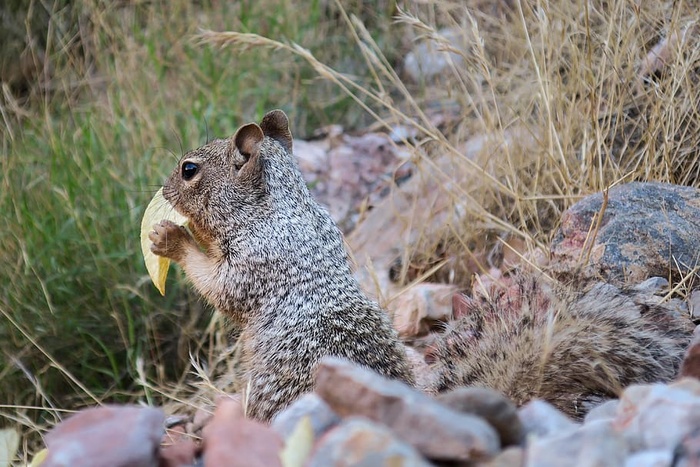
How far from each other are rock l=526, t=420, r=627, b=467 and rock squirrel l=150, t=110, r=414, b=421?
134 cm

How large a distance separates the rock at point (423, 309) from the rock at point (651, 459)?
7.49 feet

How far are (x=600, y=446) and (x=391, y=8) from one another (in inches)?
215

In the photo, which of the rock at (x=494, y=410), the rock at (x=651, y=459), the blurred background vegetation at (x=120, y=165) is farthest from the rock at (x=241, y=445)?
the blurred background vegetation at (x=120, y=165)

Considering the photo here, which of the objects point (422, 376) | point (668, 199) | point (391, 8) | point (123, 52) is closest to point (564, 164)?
point (668, 199)

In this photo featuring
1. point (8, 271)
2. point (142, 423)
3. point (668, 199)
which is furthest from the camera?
point (8, 271)

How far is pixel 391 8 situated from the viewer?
6.60 m

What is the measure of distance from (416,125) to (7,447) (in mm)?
2196

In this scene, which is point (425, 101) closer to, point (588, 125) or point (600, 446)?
point (588, 125)

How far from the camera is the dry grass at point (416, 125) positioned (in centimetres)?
388

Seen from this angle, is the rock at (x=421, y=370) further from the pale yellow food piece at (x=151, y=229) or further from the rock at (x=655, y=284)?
the pale yellow food piece at (x=151, y=229)

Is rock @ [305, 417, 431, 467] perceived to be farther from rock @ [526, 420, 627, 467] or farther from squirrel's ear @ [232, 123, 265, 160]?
squirrel's ear @ [232, 123, 265, 160]

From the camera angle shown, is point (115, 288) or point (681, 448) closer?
point (681, 448)

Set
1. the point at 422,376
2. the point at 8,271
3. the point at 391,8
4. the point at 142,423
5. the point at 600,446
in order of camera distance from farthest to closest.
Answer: the point at 391,8, the point at 8,271, the point at 422,376, the point at 142,423, the point at 600,446

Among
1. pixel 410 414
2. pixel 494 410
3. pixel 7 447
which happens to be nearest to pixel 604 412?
pixel 494 410
